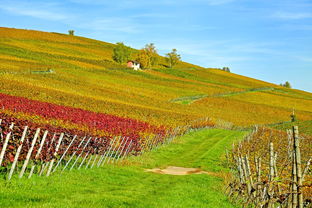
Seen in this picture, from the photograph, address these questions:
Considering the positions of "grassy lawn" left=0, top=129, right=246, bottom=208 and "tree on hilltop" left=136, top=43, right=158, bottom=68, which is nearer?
"grassy lawn" left=0, top=129, right=246, bottom=208

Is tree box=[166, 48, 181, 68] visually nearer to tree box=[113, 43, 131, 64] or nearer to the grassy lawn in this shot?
tree box=[113, 43, 131, 64]

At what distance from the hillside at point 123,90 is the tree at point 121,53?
14.1ft

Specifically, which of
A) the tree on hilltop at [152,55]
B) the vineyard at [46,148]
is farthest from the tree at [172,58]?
the vineyard at [46,148]

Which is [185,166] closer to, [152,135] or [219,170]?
[219,170]

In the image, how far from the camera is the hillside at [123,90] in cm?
5747

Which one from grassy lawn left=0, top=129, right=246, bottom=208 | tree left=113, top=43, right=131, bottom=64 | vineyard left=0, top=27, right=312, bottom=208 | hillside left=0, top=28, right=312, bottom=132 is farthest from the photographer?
tree left=113, top=43, right=131, bottom=64

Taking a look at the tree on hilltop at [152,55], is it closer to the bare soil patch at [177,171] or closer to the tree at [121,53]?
the tree at [121,53]

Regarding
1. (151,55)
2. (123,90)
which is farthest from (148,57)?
(123,90)

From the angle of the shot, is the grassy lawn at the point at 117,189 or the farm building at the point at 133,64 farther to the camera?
the farm building at the point at 133,64

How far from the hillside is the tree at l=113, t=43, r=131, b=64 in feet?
14.1

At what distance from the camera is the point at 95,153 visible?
944 inches

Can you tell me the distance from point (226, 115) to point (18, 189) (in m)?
76.6

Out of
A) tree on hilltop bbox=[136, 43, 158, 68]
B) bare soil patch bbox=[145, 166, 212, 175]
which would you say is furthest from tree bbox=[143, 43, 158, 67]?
bare soil patch bbox=[145, 166, 212, 175]

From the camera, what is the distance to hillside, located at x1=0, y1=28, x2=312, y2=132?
5747cm
